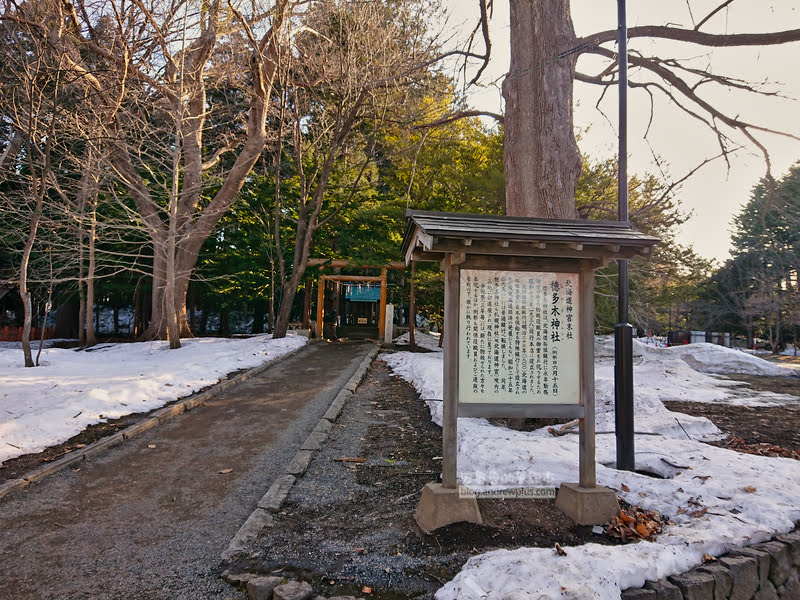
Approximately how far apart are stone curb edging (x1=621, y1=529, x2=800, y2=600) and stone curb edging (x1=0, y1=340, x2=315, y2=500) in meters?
5.19

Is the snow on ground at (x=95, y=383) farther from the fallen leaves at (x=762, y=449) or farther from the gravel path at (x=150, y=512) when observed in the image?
the fallen leaves at (x=762, y=449)

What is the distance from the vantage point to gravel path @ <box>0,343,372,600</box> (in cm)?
296

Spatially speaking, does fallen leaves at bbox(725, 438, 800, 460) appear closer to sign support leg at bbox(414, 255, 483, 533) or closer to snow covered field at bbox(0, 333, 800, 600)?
snow covered field at bbox(0, 333, 800, 600)

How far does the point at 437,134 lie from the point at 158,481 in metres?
14.6

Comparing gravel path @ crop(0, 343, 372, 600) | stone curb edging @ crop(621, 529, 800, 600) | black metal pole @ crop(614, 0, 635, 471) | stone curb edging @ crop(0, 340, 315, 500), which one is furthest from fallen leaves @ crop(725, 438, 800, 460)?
stone curb edging @ crop(0, 340, 315, 500)

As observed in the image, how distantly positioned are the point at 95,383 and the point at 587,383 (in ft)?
27.1

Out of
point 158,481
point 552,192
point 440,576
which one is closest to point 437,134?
point 552,192

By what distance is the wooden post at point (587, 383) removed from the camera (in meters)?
3.85

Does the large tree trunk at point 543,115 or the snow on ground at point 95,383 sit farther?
the large tree trunk at point 543,115

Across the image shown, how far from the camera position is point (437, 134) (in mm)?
16625

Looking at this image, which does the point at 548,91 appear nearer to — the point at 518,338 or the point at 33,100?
the point at 518,338

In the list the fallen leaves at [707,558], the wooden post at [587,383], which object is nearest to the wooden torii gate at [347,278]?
the wooden post at [587,383]

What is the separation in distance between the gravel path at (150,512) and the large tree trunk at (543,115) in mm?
4789

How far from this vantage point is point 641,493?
4.09 m
